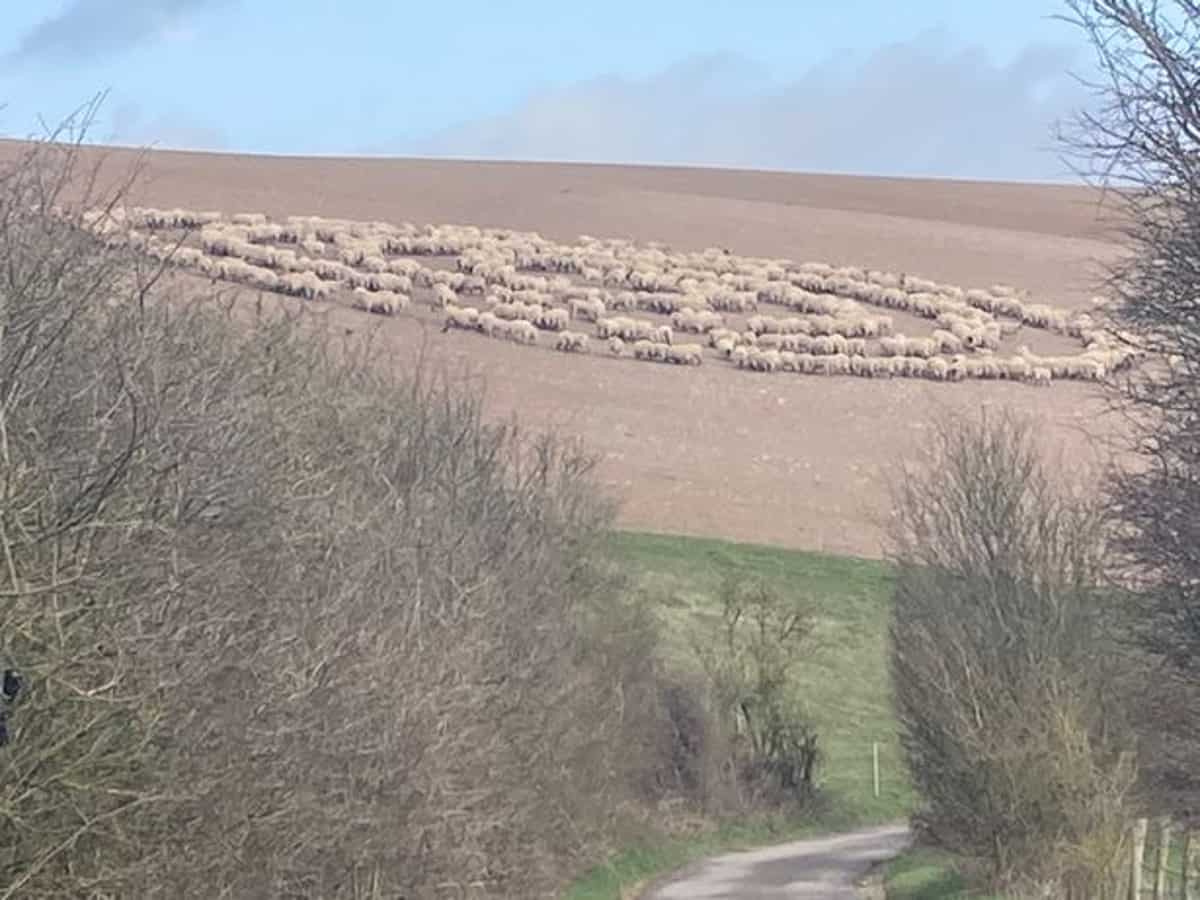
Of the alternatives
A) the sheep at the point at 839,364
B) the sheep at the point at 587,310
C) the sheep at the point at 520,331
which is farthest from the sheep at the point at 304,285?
the sheep at the point at 839,364

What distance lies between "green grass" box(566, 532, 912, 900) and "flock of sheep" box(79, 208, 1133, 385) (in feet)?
32.2

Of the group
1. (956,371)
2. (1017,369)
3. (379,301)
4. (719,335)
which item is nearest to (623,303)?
(719,335)

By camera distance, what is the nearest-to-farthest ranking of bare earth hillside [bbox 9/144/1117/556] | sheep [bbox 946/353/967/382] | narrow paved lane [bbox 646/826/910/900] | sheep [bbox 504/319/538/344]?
narrow paved lane [bbox 646/826/910/900]
bare earth hillside [bbox 9/144/1117/556]
sheep [bbox 504/319/538/344]
sheep [bbox 946/353/967/382]

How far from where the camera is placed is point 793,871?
3947 cm

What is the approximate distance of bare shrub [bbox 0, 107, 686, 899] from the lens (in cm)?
1053

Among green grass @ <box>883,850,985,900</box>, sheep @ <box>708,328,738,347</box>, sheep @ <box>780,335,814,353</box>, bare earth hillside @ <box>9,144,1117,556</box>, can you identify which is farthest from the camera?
sheep @ <box>780,335,814,353</box>

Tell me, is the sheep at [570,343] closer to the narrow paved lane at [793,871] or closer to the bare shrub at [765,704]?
the bare shrub at [765,704]

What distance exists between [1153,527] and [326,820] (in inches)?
260

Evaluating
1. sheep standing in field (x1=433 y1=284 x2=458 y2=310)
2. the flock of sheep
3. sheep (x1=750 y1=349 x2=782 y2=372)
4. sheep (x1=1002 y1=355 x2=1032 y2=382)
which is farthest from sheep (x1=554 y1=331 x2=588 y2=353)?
sheep (x1=1002 y1=355 x2=1032 y2=382)

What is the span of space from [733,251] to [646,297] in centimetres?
1015

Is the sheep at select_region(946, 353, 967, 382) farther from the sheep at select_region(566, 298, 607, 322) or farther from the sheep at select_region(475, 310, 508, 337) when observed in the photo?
the sheep at select_region(475, 310, 508, 337)

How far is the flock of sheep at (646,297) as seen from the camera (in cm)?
6488

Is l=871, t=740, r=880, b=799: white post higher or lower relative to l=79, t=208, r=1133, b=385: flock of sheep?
lower

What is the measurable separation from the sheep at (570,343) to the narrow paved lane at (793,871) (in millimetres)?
21228
